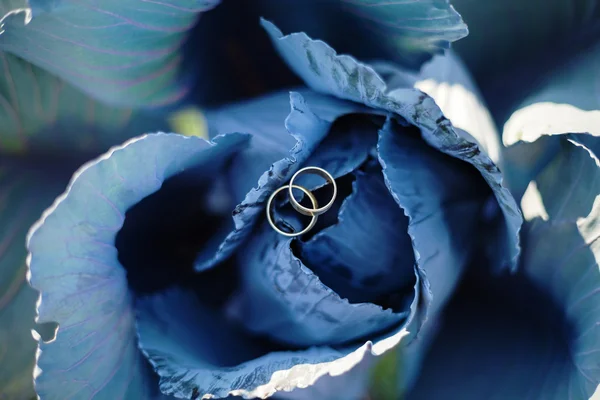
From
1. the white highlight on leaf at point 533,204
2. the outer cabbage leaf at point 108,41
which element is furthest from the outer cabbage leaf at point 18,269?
the white highlight on leaf at point 533,204

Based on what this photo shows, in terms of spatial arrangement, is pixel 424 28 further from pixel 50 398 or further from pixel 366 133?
pixel 50 398

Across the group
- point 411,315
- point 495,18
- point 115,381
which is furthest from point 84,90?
point 495,18

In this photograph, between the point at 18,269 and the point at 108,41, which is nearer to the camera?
the point at 108,41

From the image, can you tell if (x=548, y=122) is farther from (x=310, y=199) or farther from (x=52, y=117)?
(x=52, y=117)

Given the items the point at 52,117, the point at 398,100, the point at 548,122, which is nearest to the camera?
the point at 398,100

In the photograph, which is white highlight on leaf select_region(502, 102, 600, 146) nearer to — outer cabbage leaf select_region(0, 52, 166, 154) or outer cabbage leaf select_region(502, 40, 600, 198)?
outer cabbage leaf select_region(502, 40, 600, 198)

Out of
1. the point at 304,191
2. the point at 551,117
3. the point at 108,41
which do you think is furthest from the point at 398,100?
the point at 108,41

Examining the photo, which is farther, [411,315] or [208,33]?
[208,33]
